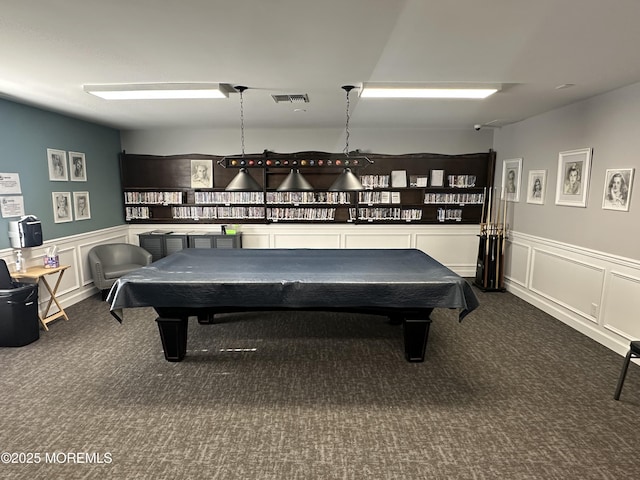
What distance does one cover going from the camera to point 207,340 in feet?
13.0

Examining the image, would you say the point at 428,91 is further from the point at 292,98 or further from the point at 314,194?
the point at 314,194

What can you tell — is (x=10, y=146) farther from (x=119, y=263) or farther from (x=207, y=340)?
(x=207, y=340)

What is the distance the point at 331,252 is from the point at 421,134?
11.0 feet

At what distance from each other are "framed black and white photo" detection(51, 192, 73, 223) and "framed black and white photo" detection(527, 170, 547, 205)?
6.60 m

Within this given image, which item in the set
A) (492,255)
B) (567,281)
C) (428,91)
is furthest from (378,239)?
(428,91)

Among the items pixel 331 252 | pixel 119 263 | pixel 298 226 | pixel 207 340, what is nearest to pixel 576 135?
pixel 331 252

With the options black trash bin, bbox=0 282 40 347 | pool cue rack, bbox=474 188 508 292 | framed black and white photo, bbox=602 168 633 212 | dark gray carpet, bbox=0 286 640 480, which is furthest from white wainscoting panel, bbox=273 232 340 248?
framed black and white photo, bbox=602 168 633 212

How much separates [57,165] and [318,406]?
15.4ft

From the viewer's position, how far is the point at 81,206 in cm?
539

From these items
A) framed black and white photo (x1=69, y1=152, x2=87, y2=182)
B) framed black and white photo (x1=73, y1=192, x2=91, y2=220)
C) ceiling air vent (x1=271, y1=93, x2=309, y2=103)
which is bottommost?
framed black and white photo (x1=73, y1=192, x2=91, y2=220)

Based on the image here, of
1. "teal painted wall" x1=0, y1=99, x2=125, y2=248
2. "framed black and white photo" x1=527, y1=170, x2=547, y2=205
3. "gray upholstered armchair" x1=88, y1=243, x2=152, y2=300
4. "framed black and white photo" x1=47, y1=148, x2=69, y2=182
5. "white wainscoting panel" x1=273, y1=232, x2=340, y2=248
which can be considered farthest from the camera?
"white wainscoting panel" x1=273, y1=232, x2=340, y2=248

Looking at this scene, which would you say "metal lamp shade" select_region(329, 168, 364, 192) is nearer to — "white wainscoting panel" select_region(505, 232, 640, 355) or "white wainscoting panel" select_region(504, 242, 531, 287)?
"white wainscoting panel" select_region(505, 232, 640, 355)

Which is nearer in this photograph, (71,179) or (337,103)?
(337,103)

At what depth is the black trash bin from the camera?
3639 mm
